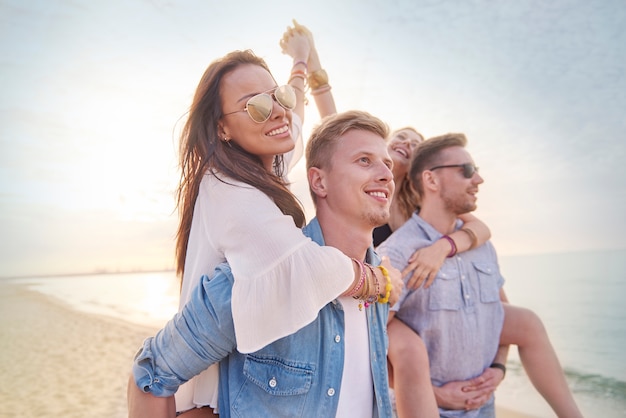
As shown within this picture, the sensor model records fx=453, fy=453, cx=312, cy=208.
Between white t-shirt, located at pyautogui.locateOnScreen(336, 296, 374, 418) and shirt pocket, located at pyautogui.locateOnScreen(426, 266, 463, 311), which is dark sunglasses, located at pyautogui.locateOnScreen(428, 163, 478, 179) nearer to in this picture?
shirt pocket, located at pyautogui.locateOnScreen(426, 266, 463, 311)

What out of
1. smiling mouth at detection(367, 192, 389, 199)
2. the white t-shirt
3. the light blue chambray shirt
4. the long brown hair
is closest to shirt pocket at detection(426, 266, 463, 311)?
the light blue chambray shirt

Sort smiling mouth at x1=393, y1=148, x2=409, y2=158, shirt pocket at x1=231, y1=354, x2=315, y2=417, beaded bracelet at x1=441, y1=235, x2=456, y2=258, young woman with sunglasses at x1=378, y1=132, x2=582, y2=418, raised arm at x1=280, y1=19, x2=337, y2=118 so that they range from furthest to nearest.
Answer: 1. smiling mouth at x1=393, y1=148, x2=409, y2=158
2. raised arm at x1=280, y1=19, x2=337, y2=118
3. beaded bracelet at x1=441, y1=235, x2=456, y2=258
4. young woman with sunglasses at x1=378, y1=132, x2=582, y2=418
5. shirt pocket at x1=231, y1=354, x2=315, y2=417

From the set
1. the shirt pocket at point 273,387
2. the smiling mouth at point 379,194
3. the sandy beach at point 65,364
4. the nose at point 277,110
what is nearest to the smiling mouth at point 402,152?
the smiling mouth at point 379,194

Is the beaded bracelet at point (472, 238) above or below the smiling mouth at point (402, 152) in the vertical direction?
below

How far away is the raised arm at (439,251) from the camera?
3.08 metres

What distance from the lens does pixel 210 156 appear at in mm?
2107

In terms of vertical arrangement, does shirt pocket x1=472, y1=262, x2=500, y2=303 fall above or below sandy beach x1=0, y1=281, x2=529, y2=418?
above

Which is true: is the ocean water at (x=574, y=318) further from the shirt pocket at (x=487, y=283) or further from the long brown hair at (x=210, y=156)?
the shirt pocket at (x=487, y=283)

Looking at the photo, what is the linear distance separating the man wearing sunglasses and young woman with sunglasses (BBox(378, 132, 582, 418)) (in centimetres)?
2

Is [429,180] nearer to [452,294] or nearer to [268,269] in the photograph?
[452,294]

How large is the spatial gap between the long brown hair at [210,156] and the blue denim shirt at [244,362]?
46cm

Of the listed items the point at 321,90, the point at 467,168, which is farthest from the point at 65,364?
the point at 467,168

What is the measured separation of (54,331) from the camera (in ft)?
62.1

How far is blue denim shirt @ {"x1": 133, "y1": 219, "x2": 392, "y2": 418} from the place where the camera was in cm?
171
